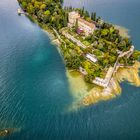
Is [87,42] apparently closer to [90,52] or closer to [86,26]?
[90,52]

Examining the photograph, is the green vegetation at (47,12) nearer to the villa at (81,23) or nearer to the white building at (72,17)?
the white building at (72,17)

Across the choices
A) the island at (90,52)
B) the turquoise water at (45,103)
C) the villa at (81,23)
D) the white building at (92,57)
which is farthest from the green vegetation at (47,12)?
the white building at (92,57)

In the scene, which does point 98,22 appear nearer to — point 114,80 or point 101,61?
point 101,61

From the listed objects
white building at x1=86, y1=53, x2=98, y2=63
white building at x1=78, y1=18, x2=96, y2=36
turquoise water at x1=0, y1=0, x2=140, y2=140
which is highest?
white building at x1=78, y1=18, x2=96, y2=36

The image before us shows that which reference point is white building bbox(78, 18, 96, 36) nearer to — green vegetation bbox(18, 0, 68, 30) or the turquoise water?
green vegetation bbox(18, 0, 68, 30)

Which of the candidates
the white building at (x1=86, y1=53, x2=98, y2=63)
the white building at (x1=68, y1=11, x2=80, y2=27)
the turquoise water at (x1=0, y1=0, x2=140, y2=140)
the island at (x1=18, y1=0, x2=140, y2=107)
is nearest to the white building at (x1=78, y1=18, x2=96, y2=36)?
the island at (x1=18, y1=0, x2=140, y2=107)

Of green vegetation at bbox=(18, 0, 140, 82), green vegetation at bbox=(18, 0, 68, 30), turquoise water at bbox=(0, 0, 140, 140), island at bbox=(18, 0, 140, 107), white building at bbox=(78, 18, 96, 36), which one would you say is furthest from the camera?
green vegetation at bbox=(18, 0, 68, 30)
